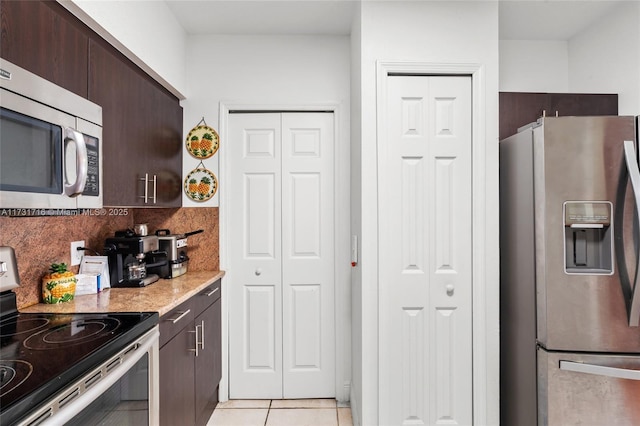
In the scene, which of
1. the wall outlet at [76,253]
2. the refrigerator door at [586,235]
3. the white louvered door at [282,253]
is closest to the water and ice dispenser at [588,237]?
the refrigerator door at [586,235]

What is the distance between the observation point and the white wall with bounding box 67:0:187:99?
5.26 ft

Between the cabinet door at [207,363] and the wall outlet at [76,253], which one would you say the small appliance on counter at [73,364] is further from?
the cabinet door at [207,363]

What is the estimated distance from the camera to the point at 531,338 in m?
1.89

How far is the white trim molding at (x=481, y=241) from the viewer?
210 cm

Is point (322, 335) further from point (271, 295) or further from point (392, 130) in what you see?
point (392, 130)

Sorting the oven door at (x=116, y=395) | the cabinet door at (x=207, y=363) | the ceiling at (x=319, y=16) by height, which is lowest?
the cabinet door at (x=207, y=363)

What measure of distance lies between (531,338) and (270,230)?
1761mm

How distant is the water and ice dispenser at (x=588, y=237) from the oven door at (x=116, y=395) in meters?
1.92

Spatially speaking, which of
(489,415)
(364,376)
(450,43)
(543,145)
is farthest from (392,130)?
(489,415)

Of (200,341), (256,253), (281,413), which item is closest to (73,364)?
(200,341)

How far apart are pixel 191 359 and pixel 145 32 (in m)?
1.83

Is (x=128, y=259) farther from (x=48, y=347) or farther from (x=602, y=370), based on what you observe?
(x=602, y=370)

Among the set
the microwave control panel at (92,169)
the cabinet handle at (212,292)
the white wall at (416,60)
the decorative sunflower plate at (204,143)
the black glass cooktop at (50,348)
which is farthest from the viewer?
the decorative sunflower plate at (204,143)

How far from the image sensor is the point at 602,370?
1710mm
